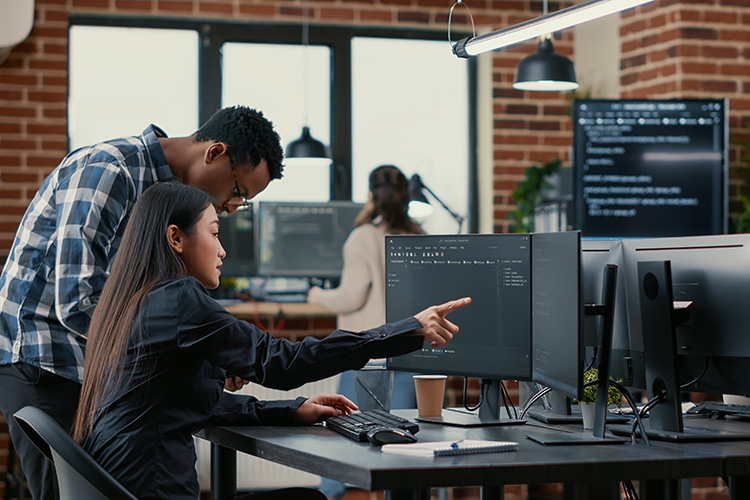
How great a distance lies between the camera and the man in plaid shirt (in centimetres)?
198

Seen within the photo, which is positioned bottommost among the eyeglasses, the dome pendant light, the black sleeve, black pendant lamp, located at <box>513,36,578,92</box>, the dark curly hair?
the black sleeve

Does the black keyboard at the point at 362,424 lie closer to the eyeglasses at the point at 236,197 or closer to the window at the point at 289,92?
the eyeglasses at the point at 236,197

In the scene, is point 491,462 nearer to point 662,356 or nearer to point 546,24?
point 662,356

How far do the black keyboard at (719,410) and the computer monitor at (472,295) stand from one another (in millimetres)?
600

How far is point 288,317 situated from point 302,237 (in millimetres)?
409

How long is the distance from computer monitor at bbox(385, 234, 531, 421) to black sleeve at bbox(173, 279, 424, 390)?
32cm

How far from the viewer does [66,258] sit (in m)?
1.98

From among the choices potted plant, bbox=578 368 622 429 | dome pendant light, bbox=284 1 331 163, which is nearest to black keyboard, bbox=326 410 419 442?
potted plant, bbox=578 368 622 429

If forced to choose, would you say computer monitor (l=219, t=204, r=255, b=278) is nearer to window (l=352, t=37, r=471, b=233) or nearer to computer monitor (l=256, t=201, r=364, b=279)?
computer monitor (l=256, t=201, r=364, b=279)

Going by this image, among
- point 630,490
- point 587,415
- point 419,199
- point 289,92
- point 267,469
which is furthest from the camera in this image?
point 289,92

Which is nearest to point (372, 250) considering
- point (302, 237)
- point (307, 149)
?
point (302, 237)

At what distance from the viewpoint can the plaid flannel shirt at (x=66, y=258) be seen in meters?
1.98

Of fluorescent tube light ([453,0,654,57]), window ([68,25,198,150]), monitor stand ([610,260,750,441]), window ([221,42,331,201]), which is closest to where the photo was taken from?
monitor stand ([610,260,750,441])

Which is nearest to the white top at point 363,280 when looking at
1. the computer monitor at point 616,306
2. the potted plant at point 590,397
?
the computer monitor at point 616,306
